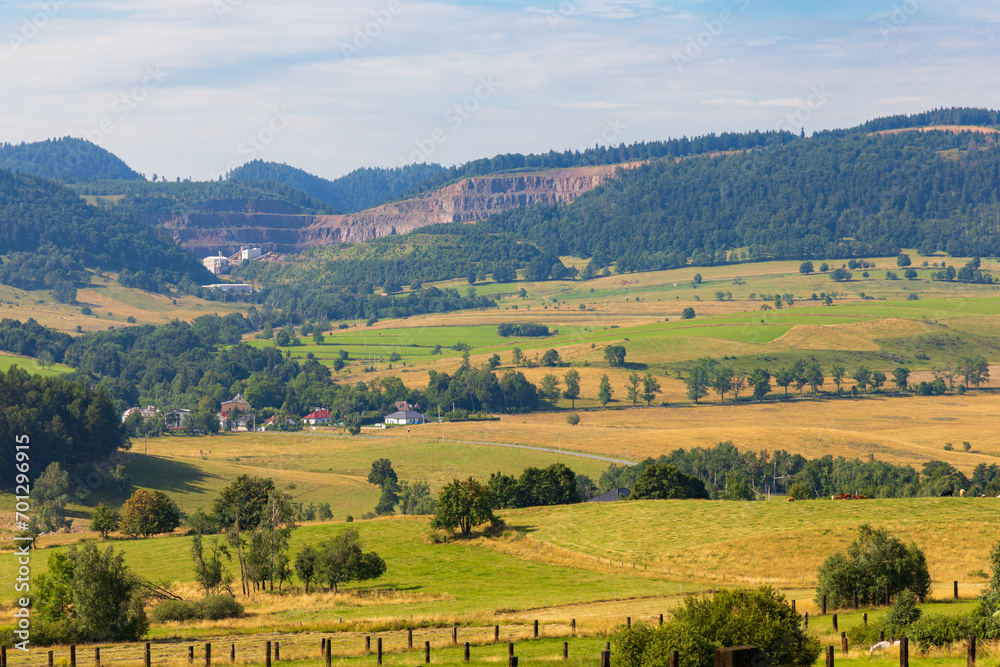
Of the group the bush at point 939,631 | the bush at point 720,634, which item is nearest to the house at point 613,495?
the bush at point 939,631

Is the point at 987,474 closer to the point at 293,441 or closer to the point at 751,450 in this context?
the point at 751,450

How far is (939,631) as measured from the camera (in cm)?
2920

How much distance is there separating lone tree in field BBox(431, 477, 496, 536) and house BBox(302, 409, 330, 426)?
10849 centimetres

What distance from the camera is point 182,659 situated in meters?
34.2

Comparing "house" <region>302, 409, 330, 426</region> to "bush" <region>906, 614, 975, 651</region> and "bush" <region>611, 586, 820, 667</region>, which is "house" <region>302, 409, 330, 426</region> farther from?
"bush" <region>611, 586, 820, 667</region>

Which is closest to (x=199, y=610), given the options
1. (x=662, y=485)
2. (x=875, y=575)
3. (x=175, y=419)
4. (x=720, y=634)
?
(x=875, y=575)

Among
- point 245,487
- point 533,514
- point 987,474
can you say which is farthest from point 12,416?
point 987,474

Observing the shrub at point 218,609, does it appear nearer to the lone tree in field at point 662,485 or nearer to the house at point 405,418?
the lone tree in field at point 662,485

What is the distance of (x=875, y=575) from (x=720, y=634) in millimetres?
27080

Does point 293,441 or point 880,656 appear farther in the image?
point 293,441

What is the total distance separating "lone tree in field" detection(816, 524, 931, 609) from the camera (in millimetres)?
43875

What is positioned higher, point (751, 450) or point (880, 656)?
point (880, 656)

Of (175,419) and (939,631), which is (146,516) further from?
(175,419)

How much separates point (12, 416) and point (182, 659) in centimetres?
10185
